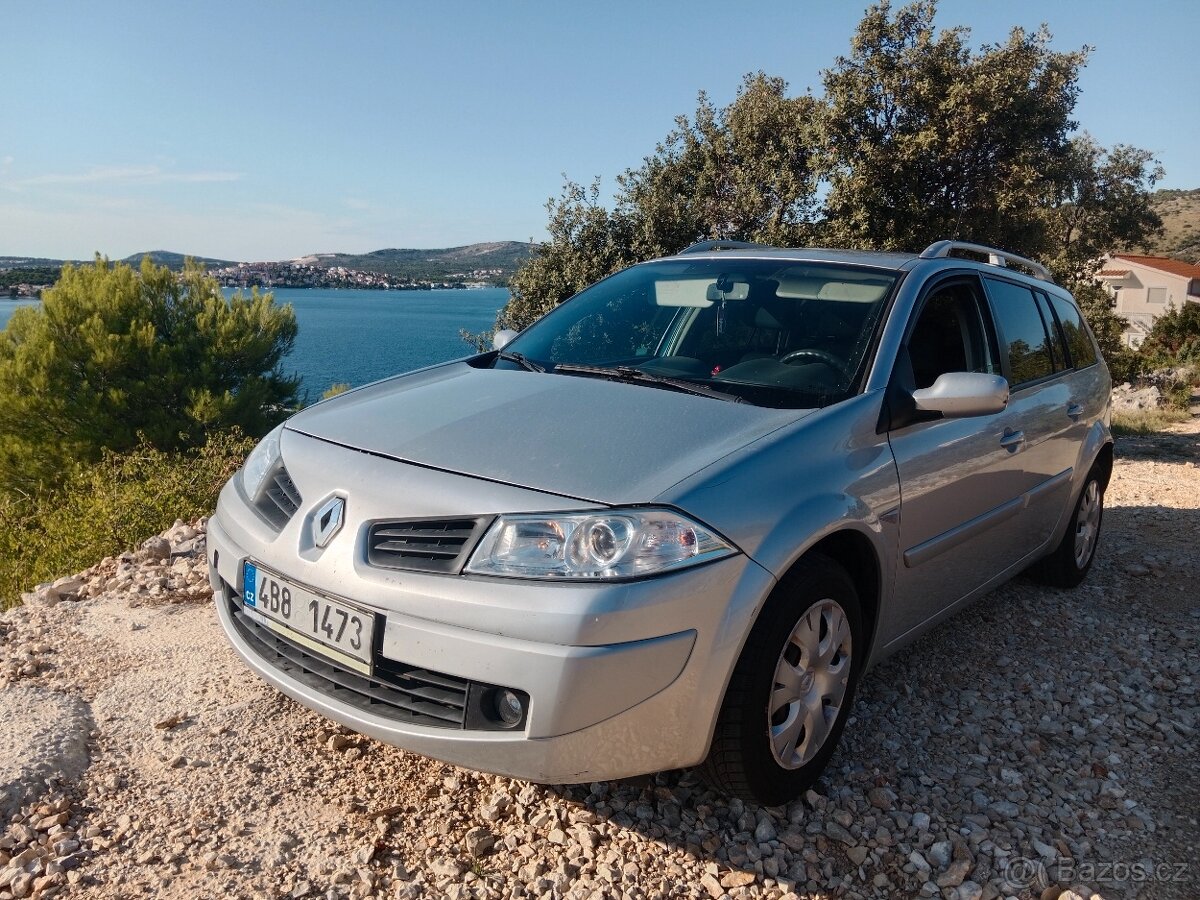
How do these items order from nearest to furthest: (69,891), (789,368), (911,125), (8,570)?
1. (69,891)
2. (789,368)
3. (8,570)
4. (911,125)

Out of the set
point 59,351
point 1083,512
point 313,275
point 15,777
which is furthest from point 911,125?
point 313,275

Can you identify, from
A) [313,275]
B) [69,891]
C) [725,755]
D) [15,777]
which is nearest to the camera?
[69,891]

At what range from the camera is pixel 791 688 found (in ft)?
8.07

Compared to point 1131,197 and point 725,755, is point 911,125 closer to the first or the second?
point 725,755

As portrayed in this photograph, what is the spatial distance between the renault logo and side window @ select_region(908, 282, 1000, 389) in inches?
78.6

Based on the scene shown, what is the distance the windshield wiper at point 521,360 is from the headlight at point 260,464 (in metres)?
0.93

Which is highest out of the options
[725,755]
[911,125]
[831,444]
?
[911,125]

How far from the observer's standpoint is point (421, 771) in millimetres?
2695

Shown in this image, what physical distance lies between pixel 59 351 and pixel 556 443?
933 inches

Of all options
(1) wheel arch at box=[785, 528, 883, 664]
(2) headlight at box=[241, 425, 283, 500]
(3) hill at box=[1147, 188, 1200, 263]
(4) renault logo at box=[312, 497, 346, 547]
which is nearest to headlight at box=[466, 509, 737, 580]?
(4) renault logo at box=[312, 497, 346, 547]

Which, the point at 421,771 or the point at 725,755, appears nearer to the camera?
the point at 725,755

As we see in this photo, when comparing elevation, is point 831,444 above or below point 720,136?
Result: below

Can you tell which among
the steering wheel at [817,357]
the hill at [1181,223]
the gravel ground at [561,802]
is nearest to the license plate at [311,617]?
the gravel ground at [561,802]

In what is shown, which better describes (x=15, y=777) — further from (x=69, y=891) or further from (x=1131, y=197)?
(x=1131, y=197)
